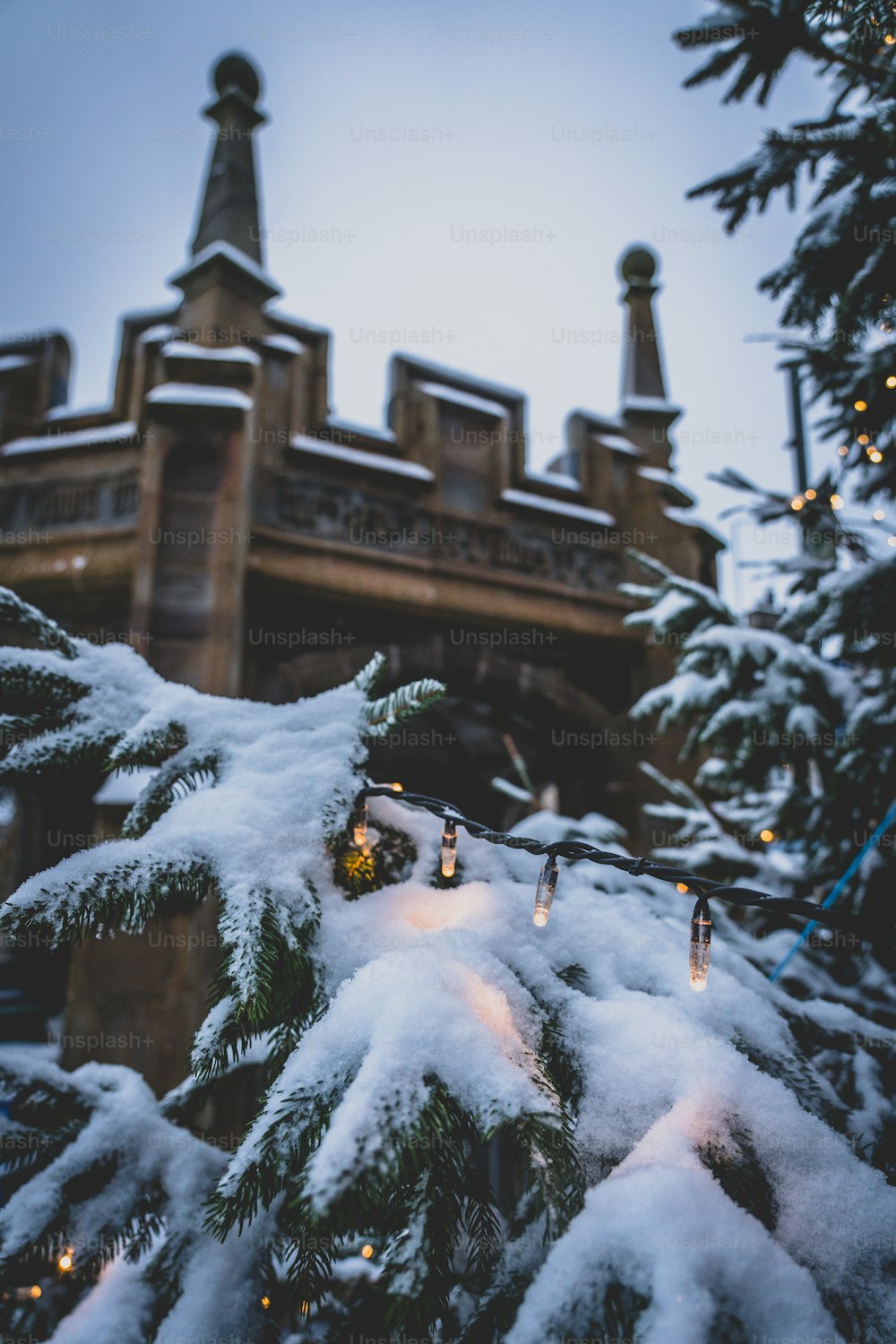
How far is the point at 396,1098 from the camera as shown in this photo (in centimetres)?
71

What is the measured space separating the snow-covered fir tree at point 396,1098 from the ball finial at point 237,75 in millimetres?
5761

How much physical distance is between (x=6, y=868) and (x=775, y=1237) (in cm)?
1261

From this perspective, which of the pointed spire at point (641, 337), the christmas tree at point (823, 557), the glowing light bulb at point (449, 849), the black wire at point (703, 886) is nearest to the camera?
the black wire at point (703, 886)

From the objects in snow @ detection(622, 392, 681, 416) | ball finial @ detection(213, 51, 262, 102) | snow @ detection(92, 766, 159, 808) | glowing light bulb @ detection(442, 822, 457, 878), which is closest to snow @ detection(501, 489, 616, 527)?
snow @ detection(622, 392, 681, 416)

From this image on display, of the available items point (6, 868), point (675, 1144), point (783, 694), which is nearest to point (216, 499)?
point (783, 694)

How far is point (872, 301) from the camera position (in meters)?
2.33

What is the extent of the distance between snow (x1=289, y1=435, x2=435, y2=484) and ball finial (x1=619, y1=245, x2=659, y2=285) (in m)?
3.11

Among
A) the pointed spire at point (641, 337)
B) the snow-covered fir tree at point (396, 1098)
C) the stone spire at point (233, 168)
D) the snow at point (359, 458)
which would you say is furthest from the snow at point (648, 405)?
the snow-covered fir tree at point (396, 1098)

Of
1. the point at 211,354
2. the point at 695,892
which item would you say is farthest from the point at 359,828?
the point at 211,354

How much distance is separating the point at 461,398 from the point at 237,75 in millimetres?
2791

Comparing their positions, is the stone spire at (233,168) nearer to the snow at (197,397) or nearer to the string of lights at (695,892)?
the snow at (197,397)

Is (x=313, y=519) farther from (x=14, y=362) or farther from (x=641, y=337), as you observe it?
(x=641, y=337)

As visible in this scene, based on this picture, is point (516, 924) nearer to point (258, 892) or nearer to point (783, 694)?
point (258, 892)

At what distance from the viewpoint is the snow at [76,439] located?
4875mm
